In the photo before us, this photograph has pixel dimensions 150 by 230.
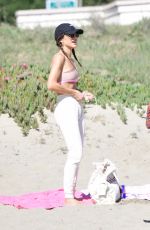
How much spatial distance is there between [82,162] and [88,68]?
238 inches

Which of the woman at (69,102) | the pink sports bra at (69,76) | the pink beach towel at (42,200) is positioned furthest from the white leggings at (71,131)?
the pink beach towel at (42,200)

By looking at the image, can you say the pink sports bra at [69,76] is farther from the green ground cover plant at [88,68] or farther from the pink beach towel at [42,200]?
the green ground cover plant at [88,68]

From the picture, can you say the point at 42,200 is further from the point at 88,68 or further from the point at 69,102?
the point at 88,68

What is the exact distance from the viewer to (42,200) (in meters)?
8.02

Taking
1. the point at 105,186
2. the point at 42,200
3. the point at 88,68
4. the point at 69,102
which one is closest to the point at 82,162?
the point at 42,200

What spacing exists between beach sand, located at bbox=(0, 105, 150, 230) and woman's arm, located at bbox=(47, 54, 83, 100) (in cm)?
108

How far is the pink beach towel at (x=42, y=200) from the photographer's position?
7680 mm

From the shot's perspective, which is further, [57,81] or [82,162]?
[82,162]

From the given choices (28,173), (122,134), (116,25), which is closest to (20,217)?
(28,173)

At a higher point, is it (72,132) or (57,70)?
(57,70)

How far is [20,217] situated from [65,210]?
1.45 feet

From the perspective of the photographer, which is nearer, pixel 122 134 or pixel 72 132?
pixel 72 132

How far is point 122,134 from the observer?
11.5m

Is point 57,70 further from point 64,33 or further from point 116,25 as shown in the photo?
point 116,25
